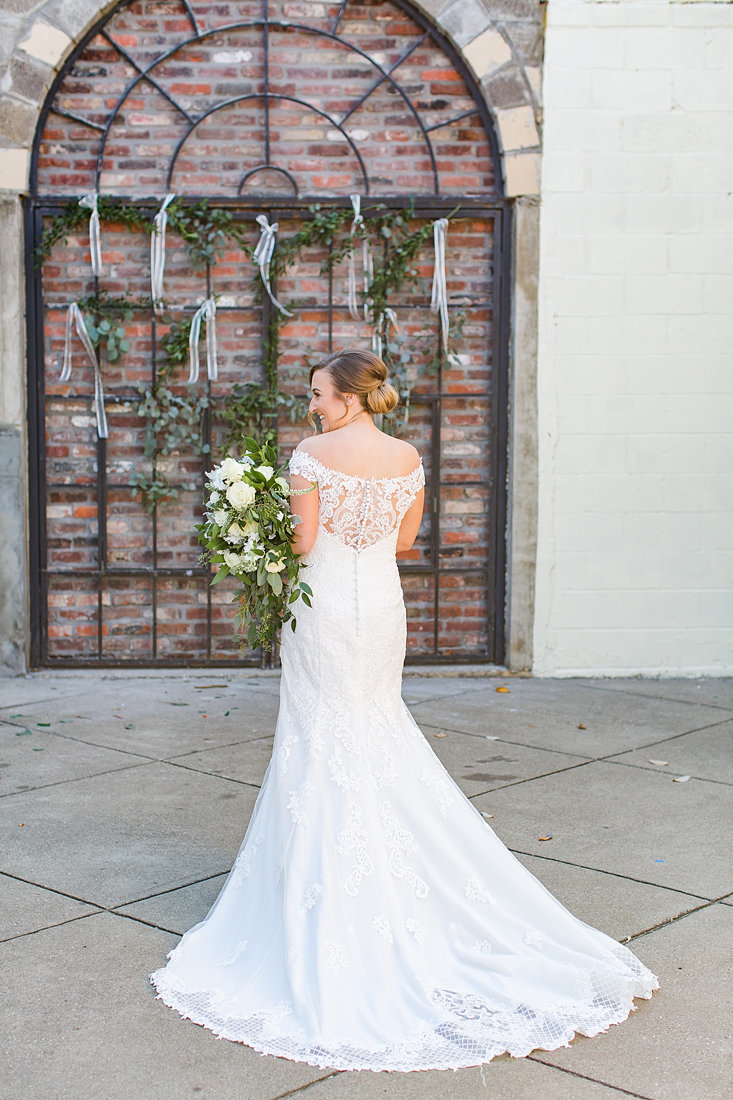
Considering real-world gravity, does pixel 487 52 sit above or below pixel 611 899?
above

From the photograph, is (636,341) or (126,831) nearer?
(126,831)

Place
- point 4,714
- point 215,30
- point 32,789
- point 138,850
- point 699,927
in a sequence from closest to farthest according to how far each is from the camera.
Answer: point 699,927 < point 138,850 < point 32,789 < point 4,714 < point 215,30

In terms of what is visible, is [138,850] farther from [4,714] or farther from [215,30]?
[215,30]

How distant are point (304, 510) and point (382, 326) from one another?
376 centimetres

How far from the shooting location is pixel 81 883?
384cm

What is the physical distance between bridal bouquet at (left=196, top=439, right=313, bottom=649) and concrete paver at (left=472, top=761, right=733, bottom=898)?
1.56 metres

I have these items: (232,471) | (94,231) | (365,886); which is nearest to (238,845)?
(365,886)

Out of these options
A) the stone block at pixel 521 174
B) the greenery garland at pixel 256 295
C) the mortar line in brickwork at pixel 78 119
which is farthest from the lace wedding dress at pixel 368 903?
the mortar line in brickwork at pixel 78 119

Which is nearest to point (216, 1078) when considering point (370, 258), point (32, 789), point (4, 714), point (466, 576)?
point (32, 789)

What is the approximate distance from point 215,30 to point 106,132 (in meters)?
0.85

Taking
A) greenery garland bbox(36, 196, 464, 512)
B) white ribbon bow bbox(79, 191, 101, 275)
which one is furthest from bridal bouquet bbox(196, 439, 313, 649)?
white ribbon bow bbox(79, 191, 101, 275)

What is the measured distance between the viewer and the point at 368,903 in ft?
10.0

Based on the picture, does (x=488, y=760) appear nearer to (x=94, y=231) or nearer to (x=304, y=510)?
(x=304, y=510)

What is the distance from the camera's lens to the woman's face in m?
3.31
